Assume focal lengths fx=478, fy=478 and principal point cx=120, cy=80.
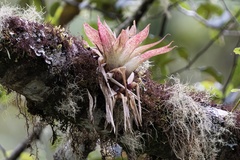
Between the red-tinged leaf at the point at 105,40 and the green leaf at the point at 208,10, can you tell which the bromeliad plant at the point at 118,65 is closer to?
the red-tinged leaf at the point at 105,40

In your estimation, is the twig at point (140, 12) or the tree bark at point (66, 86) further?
the twig at point (140, 12)

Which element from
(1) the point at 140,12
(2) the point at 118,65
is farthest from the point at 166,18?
(2) the point at 118,65

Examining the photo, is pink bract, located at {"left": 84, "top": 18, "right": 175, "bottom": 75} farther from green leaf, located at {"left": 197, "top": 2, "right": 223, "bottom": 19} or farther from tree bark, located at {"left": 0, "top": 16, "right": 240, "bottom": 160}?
green leaf, located at {"left": 197, "top": 2, "right": 223, "bottom": 19}

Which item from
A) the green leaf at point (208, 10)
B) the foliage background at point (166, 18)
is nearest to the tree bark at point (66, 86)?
the foliage background at point (166, 18)

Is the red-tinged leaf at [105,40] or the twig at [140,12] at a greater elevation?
the twig at [140,12]

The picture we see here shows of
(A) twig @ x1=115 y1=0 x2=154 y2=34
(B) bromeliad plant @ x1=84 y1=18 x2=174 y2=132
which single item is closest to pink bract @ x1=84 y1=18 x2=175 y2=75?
(B) bromeliad plant @ x1=84 y1=18 x2=174 y2=132
